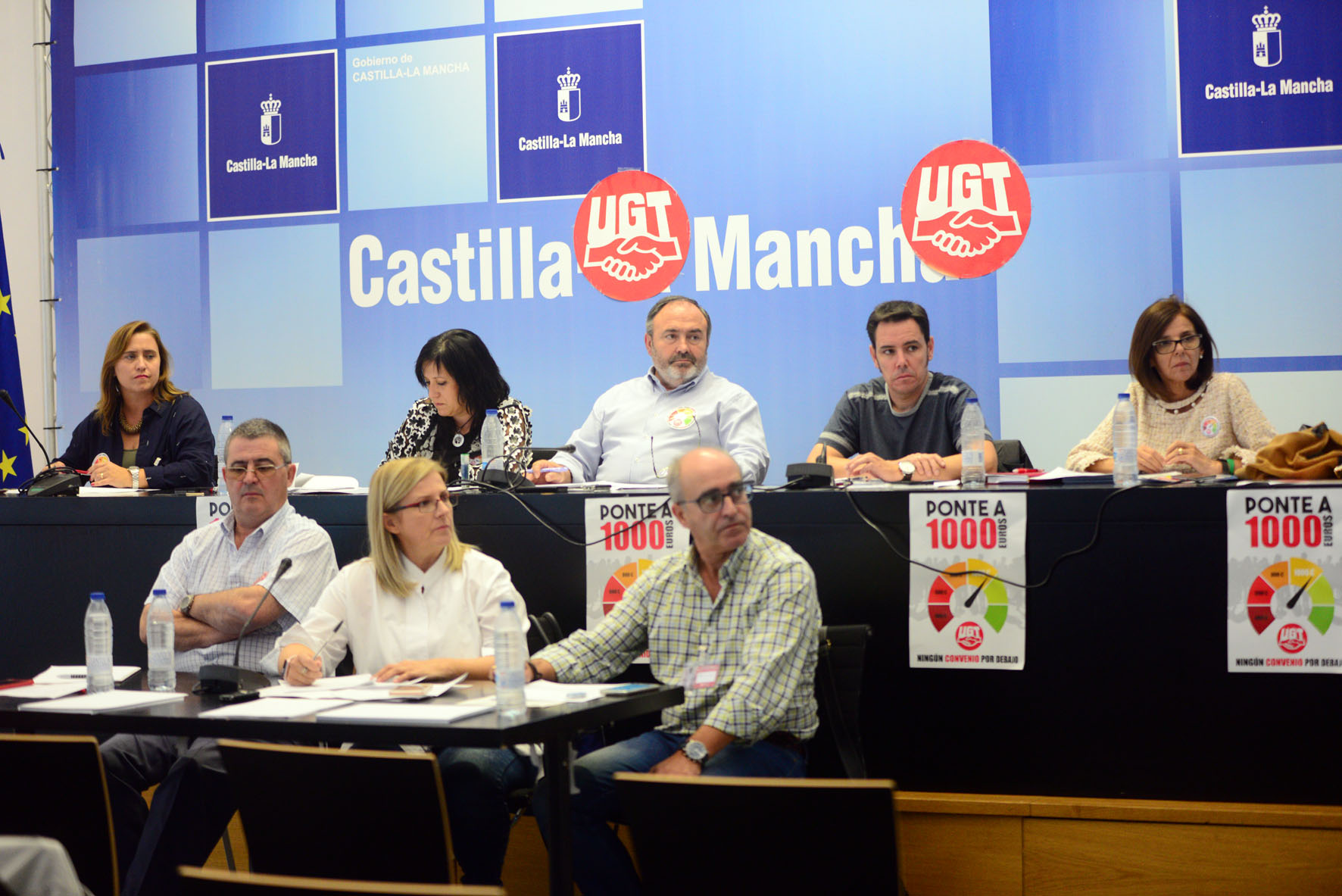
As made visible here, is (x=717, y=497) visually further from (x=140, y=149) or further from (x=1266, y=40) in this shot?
(x=140, y=149)

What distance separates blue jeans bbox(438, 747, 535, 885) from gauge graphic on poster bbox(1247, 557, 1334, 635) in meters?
1.65

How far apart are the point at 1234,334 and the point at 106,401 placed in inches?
162

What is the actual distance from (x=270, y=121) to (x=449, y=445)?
7.21ft

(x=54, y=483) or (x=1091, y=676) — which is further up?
(x=54, y=483)

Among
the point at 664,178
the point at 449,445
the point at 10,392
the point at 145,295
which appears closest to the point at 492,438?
the point at 449,445

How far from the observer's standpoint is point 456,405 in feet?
12.9

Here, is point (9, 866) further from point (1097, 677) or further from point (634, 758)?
point (1097, 677)

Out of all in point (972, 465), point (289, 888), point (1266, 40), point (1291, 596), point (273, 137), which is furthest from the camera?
point (273, 137)

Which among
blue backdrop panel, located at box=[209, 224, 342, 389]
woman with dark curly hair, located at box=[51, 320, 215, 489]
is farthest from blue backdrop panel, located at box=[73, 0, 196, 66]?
woman with dark curly hair, located at box=[51, 320, 215, 489]

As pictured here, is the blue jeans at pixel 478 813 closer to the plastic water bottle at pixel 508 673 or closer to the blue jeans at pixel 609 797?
the blue jeans at pixel 609 797

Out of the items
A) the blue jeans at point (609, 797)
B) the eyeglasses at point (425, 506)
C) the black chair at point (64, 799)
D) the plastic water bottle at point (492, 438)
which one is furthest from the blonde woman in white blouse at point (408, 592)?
the plastic water bottle at point (492, 438)

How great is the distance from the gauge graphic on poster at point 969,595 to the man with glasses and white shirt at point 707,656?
0.47m

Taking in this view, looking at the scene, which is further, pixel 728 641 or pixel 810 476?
pixel 810 476

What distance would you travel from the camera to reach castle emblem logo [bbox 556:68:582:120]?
4.93 metres
